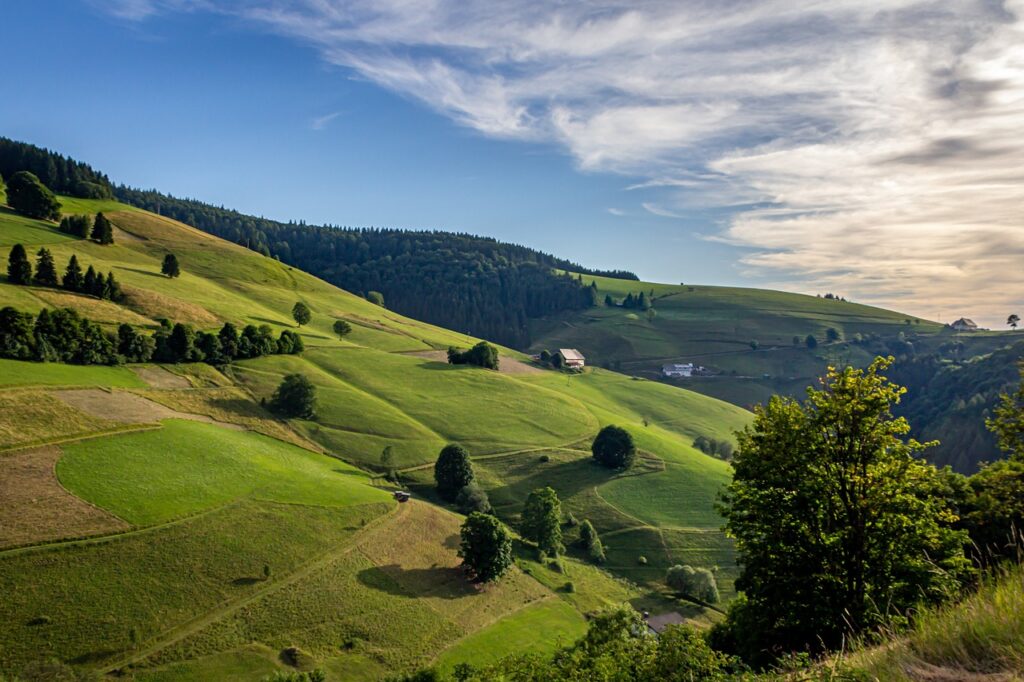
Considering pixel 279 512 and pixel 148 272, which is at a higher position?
pixel 148 272

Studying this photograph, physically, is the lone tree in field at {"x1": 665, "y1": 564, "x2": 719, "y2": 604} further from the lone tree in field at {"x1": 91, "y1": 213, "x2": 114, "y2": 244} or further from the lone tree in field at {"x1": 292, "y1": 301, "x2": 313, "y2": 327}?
the lone tree in field at {"x1": 91, "y1": 213, "x2": 114, "y2": 244}

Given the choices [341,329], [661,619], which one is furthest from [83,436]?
[341,329]

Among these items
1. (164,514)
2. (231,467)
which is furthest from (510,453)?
(164,514)

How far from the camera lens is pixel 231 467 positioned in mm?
70250

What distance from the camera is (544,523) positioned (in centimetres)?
7975

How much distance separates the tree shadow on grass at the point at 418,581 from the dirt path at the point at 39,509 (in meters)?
24.1

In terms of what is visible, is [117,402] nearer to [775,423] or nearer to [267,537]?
[267,537]

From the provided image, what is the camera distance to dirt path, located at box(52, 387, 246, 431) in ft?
234

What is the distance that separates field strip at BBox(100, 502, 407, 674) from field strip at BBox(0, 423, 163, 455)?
96.5 ft

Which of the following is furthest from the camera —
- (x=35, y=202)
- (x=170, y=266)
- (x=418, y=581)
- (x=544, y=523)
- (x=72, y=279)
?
(x=35, y=202)

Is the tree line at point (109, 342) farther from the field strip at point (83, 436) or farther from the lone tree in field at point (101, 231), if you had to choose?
the lone tree in field at point (101, 231)

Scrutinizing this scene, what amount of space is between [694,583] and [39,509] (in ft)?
241

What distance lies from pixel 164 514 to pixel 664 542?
65716 mm

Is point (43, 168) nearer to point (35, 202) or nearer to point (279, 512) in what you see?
point (35, 202)
